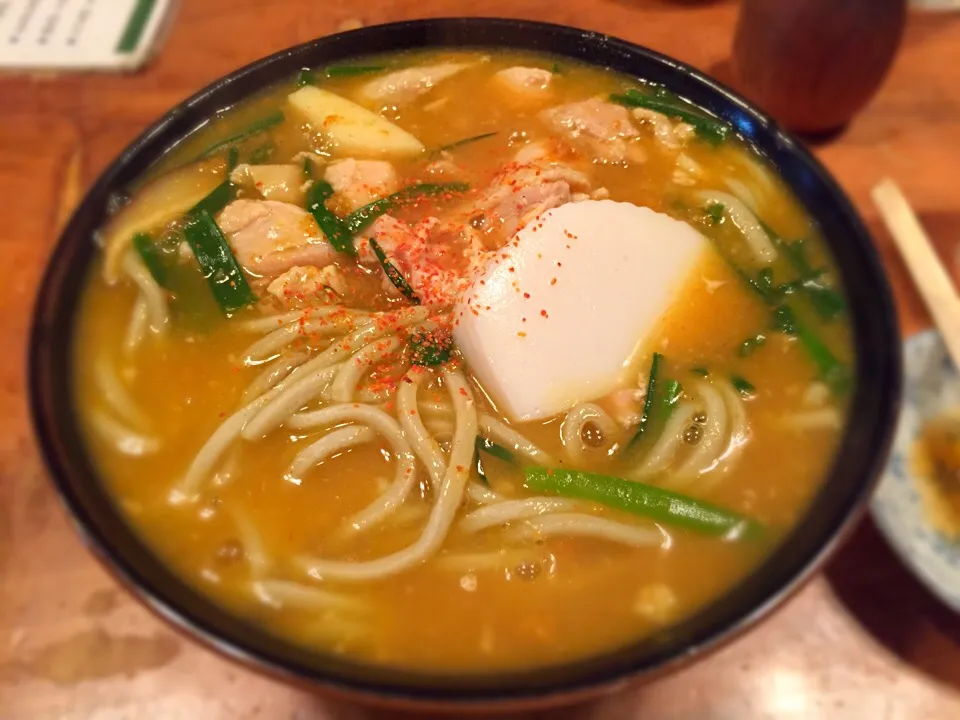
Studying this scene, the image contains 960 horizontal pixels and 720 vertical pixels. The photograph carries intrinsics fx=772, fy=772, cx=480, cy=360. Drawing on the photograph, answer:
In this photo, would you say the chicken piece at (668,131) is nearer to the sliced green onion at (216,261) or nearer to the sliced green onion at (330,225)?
the sliced green onion at (330,225)

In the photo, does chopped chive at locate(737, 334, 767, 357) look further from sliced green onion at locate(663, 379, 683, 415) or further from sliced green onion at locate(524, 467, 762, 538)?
sliced green onion at locate(524, 467, 762, 538)

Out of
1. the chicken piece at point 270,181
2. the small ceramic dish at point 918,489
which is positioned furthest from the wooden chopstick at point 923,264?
the chicken piece at point 270,181

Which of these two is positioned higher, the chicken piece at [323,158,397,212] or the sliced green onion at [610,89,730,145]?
the sliced green onion at [610,89,730,145]

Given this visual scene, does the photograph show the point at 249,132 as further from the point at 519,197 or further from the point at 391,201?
the point at 519,197

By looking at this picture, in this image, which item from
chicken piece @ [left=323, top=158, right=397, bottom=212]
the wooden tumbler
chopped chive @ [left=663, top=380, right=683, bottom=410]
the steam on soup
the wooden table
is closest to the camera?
the steam on soup

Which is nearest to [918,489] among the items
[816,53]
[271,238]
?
[816,53]

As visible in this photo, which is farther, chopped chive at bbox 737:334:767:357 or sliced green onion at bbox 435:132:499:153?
sliced green onion at bbox 435:132:499:153

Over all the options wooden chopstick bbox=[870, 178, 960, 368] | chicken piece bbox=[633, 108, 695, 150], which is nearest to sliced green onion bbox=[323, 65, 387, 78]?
chicken piece bbox=[633, 108, 695, 150]
